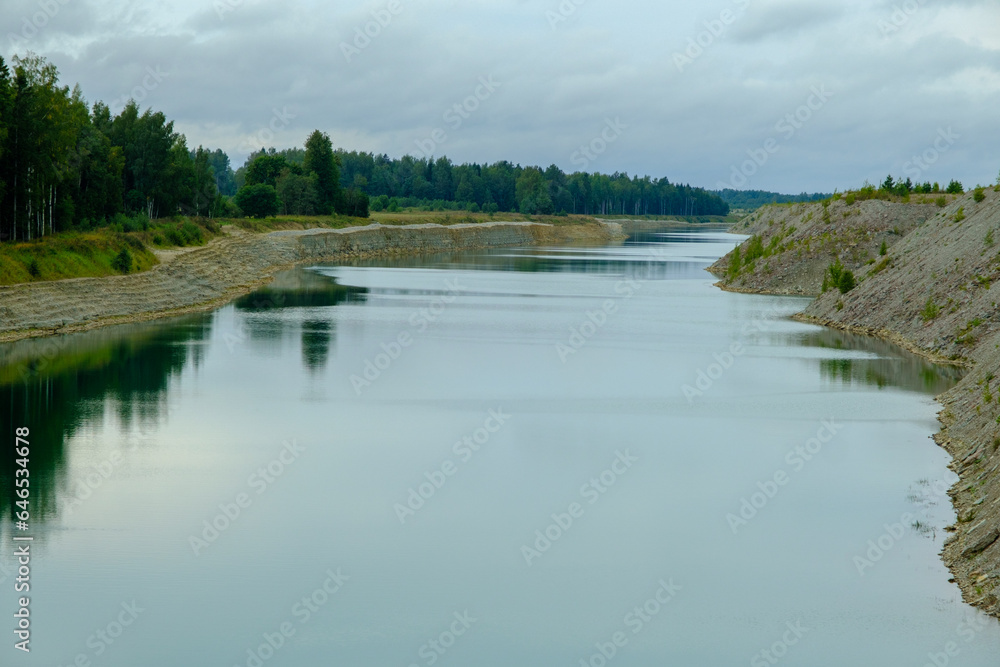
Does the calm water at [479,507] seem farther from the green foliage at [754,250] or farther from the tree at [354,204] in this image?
the tree at [354,204]

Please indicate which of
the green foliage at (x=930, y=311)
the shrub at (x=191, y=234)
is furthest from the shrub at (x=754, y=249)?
the shrub at (x=191, y=234)

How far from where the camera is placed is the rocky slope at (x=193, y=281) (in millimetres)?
33688

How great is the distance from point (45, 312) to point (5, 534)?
70.5ft

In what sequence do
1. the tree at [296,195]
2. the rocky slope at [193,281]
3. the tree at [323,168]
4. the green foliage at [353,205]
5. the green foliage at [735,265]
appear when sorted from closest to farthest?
the rocky slope at [193,281]
the green foliage at [735,265]
the tree at [296,195]
the tree at [323,168]
the green foliage at [353,205]

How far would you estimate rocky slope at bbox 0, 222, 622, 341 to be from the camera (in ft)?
111

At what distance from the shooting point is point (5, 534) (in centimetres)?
1444

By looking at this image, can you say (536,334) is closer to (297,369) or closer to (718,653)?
(297,369)

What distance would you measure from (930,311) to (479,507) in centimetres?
2423

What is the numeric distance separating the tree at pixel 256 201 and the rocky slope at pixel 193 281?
6943mm

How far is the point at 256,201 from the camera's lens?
93125 mm

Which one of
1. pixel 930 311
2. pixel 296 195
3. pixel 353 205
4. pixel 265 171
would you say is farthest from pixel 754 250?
pixel 265 171

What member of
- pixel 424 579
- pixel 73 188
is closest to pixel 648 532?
pixel 424 579

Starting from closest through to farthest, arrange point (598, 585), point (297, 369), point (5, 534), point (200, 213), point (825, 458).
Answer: point (598, 585) < point (5, 534) < point (825, 458) < point (297, 369) < point (200, 213)

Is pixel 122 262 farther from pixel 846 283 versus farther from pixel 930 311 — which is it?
pixel 930 311
